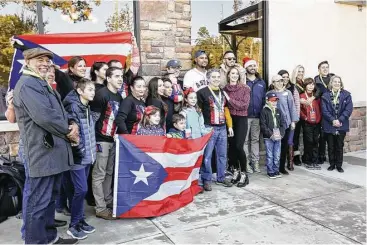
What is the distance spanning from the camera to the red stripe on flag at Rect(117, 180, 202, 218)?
3869 mm

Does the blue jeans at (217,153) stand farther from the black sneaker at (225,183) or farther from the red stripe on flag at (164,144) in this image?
the red stripe on flag at (164,144)

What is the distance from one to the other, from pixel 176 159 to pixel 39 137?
1.65 meters

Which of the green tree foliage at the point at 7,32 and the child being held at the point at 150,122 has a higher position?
the green tree foliage at the point at 7,32

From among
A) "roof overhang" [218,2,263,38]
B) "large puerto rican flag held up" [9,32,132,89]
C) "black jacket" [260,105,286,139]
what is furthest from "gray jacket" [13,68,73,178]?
"roof overhang" [218,2,263,38]

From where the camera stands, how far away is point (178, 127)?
4.46m

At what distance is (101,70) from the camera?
402cm

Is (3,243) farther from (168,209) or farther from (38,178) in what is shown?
(168,209)

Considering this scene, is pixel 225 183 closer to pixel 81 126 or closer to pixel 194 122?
pixel 194 122

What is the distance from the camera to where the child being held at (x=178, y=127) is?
445 cm

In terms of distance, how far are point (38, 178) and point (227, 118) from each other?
2.86 m

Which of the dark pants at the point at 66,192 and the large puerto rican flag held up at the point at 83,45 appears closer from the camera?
the dark pants at the point at 66,192

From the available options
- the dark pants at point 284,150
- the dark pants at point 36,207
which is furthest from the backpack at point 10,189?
the dark pants at point 284,150

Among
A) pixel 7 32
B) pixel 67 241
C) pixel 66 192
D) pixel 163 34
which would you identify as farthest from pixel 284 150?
pixel 7 32

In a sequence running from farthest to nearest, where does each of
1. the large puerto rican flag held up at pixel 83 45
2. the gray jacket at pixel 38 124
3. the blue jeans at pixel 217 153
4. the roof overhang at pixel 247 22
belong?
the roof overhang at pixel 247 22, the blue jeans at pixel 217 153, the large puerto rican flag held up at pixel 83 45, the gray jacket at pixel 38 124
